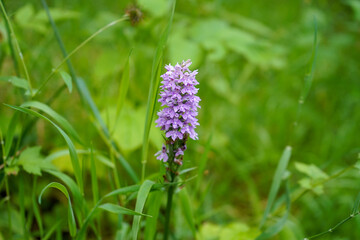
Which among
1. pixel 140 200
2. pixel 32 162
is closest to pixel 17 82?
pixel 32 162

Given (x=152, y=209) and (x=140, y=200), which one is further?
(x=152, y=209)

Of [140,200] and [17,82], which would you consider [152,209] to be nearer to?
[140,200]

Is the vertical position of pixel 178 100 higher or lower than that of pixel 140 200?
higher

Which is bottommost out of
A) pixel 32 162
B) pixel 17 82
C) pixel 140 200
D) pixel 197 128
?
pixel 140 200

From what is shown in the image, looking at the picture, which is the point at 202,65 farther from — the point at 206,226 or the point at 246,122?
the point at 206,226

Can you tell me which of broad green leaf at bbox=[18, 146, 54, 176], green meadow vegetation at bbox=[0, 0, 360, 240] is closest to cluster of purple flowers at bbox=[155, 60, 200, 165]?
green meadow vegetation at bbox=[0, 0, 360, 240]

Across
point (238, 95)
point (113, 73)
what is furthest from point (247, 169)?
point (113, 73)

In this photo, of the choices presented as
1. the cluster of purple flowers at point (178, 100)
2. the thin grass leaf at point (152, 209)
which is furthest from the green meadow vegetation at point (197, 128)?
the cluster of purple flowers at point (178, 100)

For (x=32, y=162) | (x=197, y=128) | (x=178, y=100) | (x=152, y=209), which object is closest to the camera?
(x=178, y=100)
